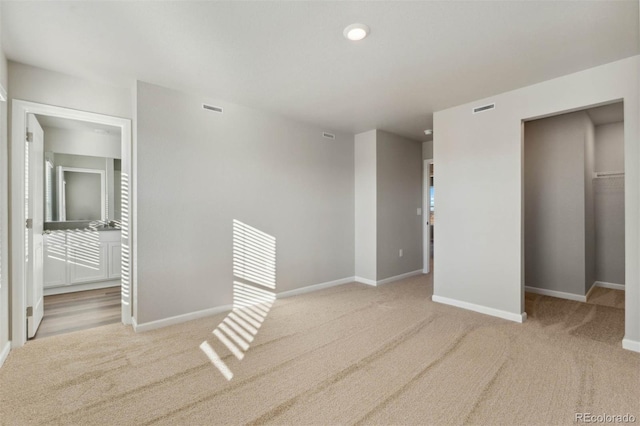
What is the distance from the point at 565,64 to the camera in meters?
2.78

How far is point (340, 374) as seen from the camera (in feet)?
7.57

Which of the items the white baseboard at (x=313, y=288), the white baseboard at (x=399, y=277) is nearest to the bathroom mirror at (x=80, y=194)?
the white baseboard at (x=313, y=288)

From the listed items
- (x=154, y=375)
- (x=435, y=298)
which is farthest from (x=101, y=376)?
(x=435, y=298)

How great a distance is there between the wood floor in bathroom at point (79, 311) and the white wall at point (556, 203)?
5484mm

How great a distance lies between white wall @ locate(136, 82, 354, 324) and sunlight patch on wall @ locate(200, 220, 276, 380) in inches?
3.8

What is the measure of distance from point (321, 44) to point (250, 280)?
279cm

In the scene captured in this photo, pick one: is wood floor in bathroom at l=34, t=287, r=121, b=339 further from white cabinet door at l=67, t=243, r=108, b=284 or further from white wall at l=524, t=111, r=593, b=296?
white wall at l=524, t=111, r=593, b=296

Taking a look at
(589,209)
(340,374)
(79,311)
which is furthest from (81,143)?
(589,209)

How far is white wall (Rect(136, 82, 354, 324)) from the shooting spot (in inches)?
127

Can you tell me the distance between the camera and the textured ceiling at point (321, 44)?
2039 millimetres

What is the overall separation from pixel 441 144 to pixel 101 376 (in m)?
4.14

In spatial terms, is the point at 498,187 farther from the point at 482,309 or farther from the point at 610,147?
the point at 610,147

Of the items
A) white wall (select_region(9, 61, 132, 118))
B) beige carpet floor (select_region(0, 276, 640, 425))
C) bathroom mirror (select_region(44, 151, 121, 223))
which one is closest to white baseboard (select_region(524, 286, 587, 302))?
beige carpet floor (select_region(0, 276, 640, 425))

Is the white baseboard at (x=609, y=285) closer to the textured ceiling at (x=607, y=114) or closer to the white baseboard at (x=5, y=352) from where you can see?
the textured ceiling at (x=607, y=114)
